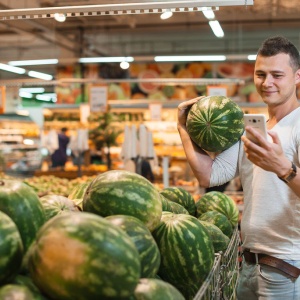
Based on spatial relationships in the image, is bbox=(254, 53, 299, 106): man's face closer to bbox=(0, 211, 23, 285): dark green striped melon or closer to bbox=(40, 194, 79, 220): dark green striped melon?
bbox=(40, 194, 79, 220): dark green striped melon

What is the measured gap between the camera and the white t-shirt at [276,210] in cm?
241

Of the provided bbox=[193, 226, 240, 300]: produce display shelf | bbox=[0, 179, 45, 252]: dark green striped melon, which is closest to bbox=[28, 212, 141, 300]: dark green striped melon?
bbox=[0, 179, 45, 252]: dark green striped melon

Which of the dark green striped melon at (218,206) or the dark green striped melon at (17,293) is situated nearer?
the dark green striped melon at (17,293)

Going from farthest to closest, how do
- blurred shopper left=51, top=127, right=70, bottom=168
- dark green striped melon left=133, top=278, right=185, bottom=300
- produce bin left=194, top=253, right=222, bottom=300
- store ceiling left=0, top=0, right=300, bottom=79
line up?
store ceiling left=0, top=0, right=300, bottom=79
blurred shopper left=51, top=127, right=70, bottom=168
produce bin left=194, top=253, right=222, bottom=300
dark green striped melon left=133, top=278, right=185, bottom=300

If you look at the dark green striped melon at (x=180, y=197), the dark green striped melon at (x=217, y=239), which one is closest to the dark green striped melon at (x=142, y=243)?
the dark green striped melon at (x=217, y=239)

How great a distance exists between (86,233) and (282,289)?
1.42 m

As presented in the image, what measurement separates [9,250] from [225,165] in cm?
151

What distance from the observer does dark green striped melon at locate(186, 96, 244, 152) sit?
2416 mm

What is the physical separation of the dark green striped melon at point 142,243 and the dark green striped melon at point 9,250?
260 mm

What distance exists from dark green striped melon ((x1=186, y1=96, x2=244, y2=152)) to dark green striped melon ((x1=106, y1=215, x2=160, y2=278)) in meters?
0.95

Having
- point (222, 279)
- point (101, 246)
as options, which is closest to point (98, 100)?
point (222, 279)

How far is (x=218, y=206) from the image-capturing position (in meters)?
3.04

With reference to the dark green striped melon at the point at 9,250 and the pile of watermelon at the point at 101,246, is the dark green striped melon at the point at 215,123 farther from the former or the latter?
the dark green striped melon at the point at 9,250

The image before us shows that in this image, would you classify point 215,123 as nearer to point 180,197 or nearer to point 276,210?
point 276,210
